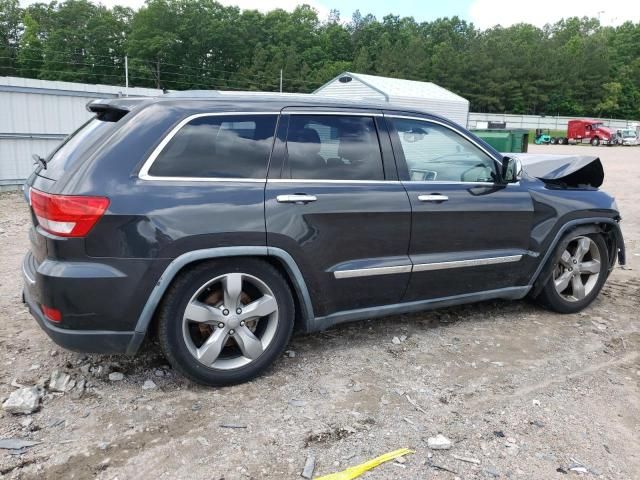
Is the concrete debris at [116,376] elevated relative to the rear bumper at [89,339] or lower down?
lower down

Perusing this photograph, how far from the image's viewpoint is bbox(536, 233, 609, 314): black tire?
446 cm

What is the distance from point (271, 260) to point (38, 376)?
164 centimetres

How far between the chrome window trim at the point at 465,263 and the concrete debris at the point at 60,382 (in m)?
2.31

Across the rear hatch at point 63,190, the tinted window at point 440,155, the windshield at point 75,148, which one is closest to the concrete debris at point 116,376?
the rear hatch at point 63,190

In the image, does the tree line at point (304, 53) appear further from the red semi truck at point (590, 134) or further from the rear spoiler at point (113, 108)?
the rear spoiler at point (113, 108)

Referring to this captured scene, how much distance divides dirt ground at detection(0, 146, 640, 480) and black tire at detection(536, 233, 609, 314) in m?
0.30

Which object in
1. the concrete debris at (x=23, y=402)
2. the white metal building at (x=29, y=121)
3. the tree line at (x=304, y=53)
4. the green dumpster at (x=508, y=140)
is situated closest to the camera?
the concrete debris at (x=23, y=402)

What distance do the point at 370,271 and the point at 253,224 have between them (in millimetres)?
889

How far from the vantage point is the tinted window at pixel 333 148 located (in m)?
3.33

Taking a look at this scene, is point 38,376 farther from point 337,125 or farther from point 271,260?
point 337,125

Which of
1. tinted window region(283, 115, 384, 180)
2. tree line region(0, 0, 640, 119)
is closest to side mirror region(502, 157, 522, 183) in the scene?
tinted window region(283, 115, 384, 180)

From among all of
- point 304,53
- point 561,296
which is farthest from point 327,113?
point 304,53

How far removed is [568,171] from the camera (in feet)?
14.9

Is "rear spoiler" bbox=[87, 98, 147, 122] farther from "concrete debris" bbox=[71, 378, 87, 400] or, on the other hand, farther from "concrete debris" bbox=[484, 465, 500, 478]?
"concrete debris" bbox=[484, 465, 500, 478]
